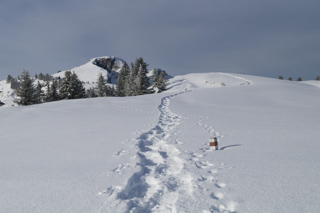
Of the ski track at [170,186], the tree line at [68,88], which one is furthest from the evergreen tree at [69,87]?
the ski track at [170,186]

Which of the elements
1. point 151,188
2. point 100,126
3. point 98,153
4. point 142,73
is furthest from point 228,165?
point 142,73

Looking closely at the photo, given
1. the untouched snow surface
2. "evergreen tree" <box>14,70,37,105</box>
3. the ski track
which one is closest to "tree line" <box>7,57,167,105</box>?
"evergreen tree" <box>14,70,37,105</box>

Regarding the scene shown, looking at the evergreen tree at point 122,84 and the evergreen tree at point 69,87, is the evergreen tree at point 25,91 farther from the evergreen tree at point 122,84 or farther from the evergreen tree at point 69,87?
the evergreen tree at point 122,84

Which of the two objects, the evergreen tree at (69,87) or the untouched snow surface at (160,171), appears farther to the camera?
the evergreen tree at (69,87)

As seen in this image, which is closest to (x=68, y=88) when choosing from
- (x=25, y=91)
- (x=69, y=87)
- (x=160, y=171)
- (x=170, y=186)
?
(x=69, y=87)

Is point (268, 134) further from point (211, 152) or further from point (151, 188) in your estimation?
point (151, 188)

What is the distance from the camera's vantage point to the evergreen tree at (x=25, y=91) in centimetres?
3042

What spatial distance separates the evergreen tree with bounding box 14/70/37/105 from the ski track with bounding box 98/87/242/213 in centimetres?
3194

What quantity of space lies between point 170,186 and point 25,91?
3469cm

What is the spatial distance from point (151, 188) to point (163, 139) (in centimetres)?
354

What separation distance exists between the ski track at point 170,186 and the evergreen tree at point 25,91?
31.9 m

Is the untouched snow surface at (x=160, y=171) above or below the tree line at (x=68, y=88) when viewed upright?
below

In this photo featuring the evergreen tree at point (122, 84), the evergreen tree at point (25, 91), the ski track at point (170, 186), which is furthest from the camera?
the evergreen tree at point (122, 84)

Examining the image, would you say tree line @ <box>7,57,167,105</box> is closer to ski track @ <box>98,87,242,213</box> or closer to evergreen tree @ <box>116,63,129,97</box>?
evergreen tree @ <box>116,63,129,97</box>
